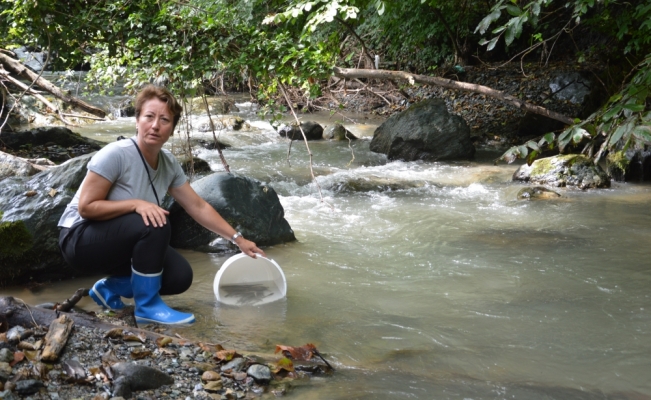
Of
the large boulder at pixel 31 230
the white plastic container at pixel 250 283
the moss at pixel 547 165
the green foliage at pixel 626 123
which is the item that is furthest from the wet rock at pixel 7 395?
the moss at pixel 547 165

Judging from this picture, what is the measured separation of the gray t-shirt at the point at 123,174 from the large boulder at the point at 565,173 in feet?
20.6

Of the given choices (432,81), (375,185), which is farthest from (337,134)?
(375,185)

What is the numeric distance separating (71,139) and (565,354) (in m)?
8.86

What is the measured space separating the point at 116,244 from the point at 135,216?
0.61ft

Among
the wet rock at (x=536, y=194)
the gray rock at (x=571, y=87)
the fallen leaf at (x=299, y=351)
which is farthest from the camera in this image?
the gray rock at (x=571, y=87)

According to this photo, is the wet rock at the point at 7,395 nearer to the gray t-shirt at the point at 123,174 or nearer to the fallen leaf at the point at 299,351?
the gray t-shirt at the point at 123,174

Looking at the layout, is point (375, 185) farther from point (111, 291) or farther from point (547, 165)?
point (111, 291)

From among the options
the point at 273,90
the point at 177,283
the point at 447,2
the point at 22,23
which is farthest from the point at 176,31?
the point at 447,2

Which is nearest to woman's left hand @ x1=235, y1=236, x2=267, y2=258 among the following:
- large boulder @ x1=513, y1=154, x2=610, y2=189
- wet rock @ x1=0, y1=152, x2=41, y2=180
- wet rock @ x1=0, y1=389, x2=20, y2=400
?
wet rock @ x1=0, y1=389, x2=20, y2=400

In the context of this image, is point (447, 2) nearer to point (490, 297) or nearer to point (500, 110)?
point (500, 110)

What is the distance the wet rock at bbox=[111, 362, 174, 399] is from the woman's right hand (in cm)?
82

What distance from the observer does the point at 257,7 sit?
11.3m

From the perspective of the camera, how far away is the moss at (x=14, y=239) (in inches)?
169

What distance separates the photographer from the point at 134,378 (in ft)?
8.66
